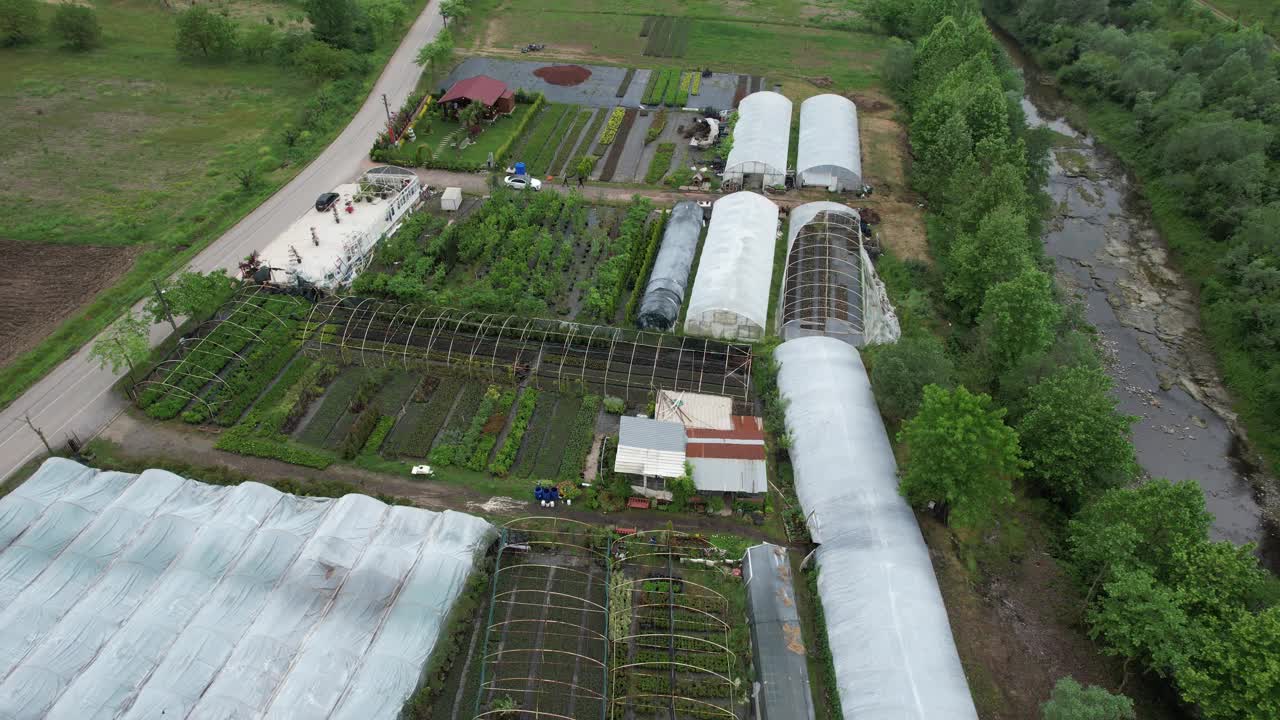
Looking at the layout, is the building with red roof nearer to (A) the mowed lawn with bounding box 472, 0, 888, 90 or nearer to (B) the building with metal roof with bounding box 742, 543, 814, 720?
(A) the mowed lawn with bounding box 472, 0, 888, 90

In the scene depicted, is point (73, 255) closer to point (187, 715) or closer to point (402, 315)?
point (402, 315)

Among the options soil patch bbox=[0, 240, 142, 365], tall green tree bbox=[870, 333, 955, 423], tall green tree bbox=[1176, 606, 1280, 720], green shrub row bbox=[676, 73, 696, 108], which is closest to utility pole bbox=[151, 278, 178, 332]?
soil patch bbox=[0, 240, 142, 365]

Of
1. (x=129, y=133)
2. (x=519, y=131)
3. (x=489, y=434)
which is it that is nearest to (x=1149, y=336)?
Result: (x=489, y=434)

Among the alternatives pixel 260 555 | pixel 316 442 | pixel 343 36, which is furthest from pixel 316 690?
pixel 343 36

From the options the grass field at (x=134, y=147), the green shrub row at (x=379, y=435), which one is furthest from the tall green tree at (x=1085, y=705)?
the grass field at (x=134, y=147)

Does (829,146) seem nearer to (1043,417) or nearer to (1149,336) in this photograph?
(1149,336)

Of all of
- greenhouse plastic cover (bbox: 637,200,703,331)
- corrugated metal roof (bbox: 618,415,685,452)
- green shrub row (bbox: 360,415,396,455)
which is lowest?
green shrub row (bbox: 360,415,396,455)
